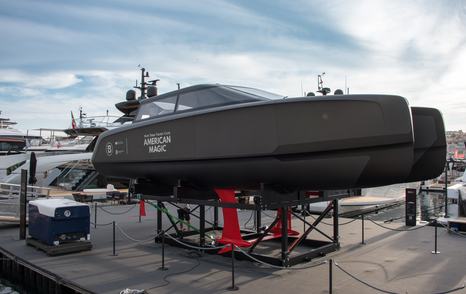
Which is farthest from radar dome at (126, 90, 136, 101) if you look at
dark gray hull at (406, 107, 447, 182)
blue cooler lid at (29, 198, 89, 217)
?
dark gray hull at (406, 107, 447, 182)

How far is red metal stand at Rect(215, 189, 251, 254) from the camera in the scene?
6926mm

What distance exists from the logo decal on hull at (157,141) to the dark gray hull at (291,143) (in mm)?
15

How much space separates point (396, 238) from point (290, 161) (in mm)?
5035

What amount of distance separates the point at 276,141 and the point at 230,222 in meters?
2.52

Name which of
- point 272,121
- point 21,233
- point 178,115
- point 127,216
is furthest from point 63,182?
point 272,121

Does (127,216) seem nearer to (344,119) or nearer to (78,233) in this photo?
(78,233)

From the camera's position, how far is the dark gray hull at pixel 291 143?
181 inches

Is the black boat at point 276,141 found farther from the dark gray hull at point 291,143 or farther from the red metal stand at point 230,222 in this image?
the red metal stand at point 230,222

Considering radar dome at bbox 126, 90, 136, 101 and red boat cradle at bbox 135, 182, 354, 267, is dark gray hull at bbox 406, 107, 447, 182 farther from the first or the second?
radar dome at bbox 126, 90, 136, 101

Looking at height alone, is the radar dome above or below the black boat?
above

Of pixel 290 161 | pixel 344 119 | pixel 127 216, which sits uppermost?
pixel 344 119

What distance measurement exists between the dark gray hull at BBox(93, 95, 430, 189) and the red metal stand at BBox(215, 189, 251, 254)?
1.68 feet

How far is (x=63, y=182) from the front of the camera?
930 inches

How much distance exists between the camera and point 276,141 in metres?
5.07
